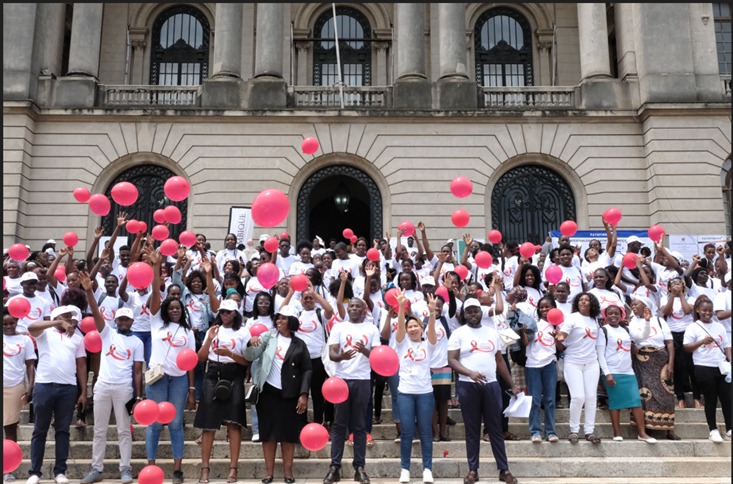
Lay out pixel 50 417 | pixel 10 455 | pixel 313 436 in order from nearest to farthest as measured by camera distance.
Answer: pixel 10 455, pixel 313 436, pixel 50 417

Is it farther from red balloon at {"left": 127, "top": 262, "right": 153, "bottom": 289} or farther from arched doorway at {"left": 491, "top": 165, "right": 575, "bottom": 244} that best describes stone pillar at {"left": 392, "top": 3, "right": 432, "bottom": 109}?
red balloon at {"left": 127, "top": 262, "right": 153, "bottom": 289}

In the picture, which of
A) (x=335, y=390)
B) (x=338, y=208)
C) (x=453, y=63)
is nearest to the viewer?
(x=335, y=390)

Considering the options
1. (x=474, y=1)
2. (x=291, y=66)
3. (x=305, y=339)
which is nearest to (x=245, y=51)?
(x=291, y=66)

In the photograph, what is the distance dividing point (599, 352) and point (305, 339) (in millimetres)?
3768

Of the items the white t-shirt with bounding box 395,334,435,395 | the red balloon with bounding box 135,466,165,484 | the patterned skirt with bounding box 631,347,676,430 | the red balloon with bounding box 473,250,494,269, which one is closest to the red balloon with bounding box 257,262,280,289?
the white t-shirt with bounding box 395,334,435,395

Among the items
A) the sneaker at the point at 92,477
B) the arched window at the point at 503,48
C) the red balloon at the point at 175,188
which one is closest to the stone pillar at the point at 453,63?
the arched window at the point at 503,48

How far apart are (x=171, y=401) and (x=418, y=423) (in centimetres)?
289

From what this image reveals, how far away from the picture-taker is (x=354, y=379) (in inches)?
311

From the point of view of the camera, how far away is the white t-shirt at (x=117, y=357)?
7.93 meters

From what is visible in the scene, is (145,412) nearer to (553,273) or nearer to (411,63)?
(553,273)

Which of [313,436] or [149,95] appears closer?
[313,436]

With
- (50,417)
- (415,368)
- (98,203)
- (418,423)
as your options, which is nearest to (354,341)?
(415,368)

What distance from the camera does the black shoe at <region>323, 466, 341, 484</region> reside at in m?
7.59

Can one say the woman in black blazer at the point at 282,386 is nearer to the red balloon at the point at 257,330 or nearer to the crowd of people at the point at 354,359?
the crowd of people at the point at 354,359
